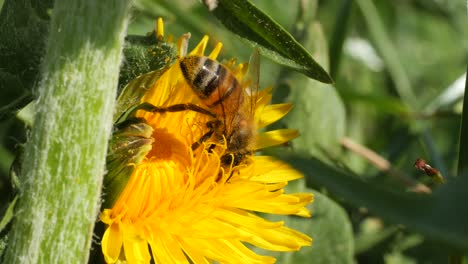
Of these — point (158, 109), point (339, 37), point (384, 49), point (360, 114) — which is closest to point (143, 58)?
point (158, 109)

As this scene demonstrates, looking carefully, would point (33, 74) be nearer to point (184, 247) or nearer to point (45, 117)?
point (45, 117)

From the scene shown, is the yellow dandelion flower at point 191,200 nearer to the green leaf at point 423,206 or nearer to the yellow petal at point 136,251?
the yellow petal at point 136,251

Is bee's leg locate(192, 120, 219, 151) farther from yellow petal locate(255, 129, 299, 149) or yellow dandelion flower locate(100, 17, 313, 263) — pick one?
yellow petal locate(255, 129, 299, 149)

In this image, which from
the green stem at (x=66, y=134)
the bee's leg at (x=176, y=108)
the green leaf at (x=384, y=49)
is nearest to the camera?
the green stem at (x=66, y=134)

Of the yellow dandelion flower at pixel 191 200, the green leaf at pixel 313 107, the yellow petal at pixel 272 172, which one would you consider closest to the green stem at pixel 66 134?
the yellow dandelion flower at pixel 191 200

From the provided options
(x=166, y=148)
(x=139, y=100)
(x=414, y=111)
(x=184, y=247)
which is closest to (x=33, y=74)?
(x=139, y=100)

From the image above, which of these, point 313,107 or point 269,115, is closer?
point 269,115

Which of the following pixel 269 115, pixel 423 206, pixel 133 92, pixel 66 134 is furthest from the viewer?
pixel 269 115

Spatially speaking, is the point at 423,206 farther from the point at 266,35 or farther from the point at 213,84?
the point at 213,84
